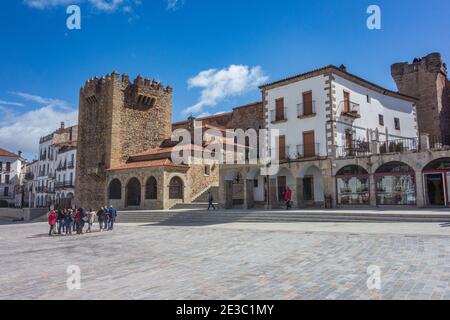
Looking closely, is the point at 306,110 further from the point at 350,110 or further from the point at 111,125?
the point at 111,125

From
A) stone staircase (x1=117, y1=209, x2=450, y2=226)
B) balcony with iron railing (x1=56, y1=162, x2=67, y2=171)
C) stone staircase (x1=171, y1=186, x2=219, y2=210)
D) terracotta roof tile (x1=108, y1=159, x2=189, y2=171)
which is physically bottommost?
stone staircase (x1=117, y1=209, x2=450, y2=226)

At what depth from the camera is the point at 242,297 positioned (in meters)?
5.29

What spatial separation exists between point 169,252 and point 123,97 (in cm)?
2776

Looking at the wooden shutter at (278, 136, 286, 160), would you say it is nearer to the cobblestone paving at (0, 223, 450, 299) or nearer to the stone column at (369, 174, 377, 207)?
the stone column at (369, 174, 377, 207)

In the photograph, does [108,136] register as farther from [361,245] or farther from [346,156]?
[361,245]

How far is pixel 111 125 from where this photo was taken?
33188 millimetres

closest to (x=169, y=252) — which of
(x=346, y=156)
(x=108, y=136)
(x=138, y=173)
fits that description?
(x=346, y=156)

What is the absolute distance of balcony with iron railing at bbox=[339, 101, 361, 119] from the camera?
21.8 m

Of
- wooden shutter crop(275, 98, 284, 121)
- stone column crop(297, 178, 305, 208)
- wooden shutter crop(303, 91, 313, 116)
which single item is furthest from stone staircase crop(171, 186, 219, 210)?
wooden shutter crop(303, 91, 313, 116)

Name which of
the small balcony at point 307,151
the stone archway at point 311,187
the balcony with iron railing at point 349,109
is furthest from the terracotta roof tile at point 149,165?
the balcony with iron railing at point 349,109

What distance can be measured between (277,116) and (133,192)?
605 inches

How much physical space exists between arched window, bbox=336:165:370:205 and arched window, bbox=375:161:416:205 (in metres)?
0.71

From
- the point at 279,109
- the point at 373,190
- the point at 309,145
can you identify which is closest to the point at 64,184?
the point at 279,109

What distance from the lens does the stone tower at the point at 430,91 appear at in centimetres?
3042
